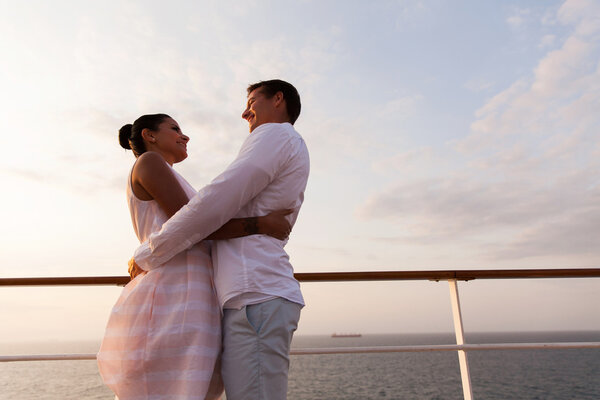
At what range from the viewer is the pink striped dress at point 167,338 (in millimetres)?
969

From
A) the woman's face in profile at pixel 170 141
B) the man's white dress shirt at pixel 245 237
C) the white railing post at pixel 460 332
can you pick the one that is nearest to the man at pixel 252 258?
the man's white dress shirt at pixel 245 237

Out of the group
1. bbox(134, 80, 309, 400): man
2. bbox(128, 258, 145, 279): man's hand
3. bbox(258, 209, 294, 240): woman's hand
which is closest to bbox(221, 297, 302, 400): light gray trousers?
bbox(134, 80, 309, 400): man

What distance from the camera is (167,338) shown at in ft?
3.23

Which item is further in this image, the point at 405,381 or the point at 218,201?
the point at 405,381

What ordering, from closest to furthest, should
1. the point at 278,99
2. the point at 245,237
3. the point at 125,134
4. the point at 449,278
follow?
the point at 245,237 → the point at 278,99 → the point at 125,134 → the point at 449,278

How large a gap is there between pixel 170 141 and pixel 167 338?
623 millimetres

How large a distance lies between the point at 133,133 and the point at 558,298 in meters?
31.8

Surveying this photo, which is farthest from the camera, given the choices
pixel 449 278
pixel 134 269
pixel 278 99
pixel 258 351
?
pixel 449 278

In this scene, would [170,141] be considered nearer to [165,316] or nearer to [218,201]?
[218,201]

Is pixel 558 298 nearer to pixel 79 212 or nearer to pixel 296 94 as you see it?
pixel 79 212

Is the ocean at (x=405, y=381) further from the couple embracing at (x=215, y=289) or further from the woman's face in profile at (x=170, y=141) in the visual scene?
the couple embracing at (x=215, y=289)

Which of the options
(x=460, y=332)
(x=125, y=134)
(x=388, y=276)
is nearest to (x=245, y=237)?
(x=125, y=134)

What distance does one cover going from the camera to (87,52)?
20.7 feet

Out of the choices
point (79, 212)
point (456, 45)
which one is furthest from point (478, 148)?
point (79, 212)
